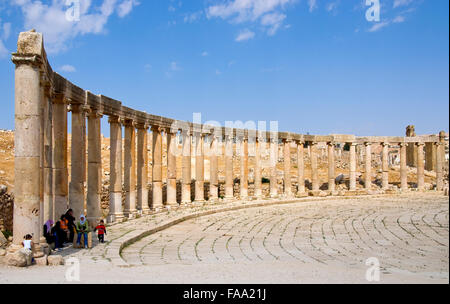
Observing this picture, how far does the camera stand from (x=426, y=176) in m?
49.3

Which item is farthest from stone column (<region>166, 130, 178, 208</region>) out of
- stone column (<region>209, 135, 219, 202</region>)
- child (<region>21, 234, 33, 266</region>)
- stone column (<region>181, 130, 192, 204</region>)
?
child (<region>21, 234, 33, 266</region>)

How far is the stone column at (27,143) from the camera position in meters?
11.3

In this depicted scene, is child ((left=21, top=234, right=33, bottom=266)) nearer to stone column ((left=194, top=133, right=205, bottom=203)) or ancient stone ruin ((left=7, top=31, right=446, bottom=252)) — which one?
ancient stone ruin ((left=7, top=31, right=446, bottom=252))

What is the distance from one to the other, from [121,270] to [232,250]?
4.08 meters

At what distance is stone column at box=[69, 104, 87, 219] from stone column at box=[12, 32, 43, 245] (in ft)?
18.5

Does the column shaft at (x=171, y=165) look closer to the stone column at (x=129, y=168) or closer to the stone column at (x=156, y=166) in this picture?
the stone column at (x=156, y=166)

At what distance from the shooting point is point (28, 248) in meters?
10.7

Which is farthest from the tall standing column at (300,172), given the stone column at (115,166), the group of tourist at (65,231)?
Result: the group of tourist at (65,231)

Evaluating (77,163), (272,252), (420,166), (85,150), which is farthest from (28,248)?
(420,166)

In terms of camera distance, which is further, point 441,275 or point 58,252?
point 58,252

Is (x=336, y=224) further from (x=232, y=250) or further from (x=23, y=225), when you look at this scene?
(x=23, y=225)

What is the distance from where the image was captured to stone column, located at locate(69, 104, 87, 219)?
56.3 feet

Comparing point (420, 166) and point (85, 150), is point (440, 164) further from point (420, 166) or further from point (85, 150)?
point (85, 150)
